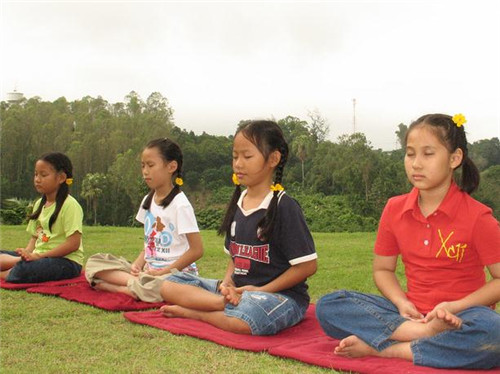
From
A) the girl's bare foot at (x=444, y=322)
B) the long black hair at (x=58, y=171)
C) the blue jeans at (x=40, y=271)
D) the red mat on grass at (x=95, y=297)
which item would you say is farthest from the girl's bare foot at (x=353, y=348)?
the long black hair at (x=58, y=171)

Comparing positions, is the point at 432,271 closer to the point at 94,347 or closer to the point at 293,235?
the point at 293,235

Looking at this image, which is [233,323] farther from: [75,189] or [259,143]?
[75,189]

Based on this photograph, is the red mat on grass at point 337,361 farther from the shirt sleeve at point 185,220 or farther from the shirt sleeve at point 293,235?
the shirt sleeve at point 185,220

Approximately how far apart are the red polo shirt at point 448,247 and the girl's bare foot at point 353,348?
39cm

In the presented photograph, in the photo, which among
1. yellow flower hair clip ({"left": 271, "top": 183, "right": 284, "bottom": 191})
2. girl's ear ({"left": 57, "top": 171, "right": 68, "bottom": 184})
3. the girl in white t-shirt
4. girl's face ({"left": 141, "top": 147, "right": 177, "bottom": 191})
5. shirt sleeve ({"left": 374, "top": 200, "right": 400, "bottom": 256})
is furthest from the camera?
girl's ear ({"left": 57, "top": 171, "right": 68, "bottom": 184})

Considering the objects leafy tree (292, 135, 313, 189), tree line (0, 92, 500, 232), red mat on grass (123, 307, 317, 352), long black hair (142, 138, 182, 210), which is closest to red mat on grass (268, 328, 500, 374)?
red mat on grass (123, 307, 317, 352)

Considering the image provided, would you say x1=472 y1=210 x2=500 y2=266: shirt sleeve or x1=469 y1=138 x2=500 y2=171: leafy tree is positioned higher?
x1=469 y1=138 x2=500 y2=171: leafy tree

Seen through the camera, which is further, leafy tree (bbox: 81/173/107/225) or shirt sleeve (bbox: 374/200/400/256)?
leafy tree (bbox: 81/173/107/225)

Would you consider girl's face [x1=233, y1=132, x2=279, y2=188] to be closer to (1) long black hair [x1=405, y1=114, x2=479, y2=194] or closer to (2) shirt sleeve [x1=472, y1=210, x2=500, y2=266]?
(1) long black hair [x1=405, y1=114, x2=479, y2=194]

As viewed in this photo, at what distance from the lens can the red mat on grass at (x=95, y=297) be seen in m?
4.14

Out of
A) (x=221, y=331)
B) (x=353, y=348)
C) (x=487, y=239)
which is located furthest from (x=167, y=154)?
(x=487, y=239)

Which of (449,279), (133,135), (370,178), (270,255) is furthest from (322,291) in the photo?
(133,135)

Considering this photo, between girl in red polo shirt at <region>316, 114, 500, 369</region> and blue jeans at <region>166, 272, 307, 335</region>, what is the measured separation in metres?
0.33

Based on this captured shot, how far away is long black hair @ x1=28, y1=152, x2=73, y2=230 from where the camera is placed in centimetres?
553
